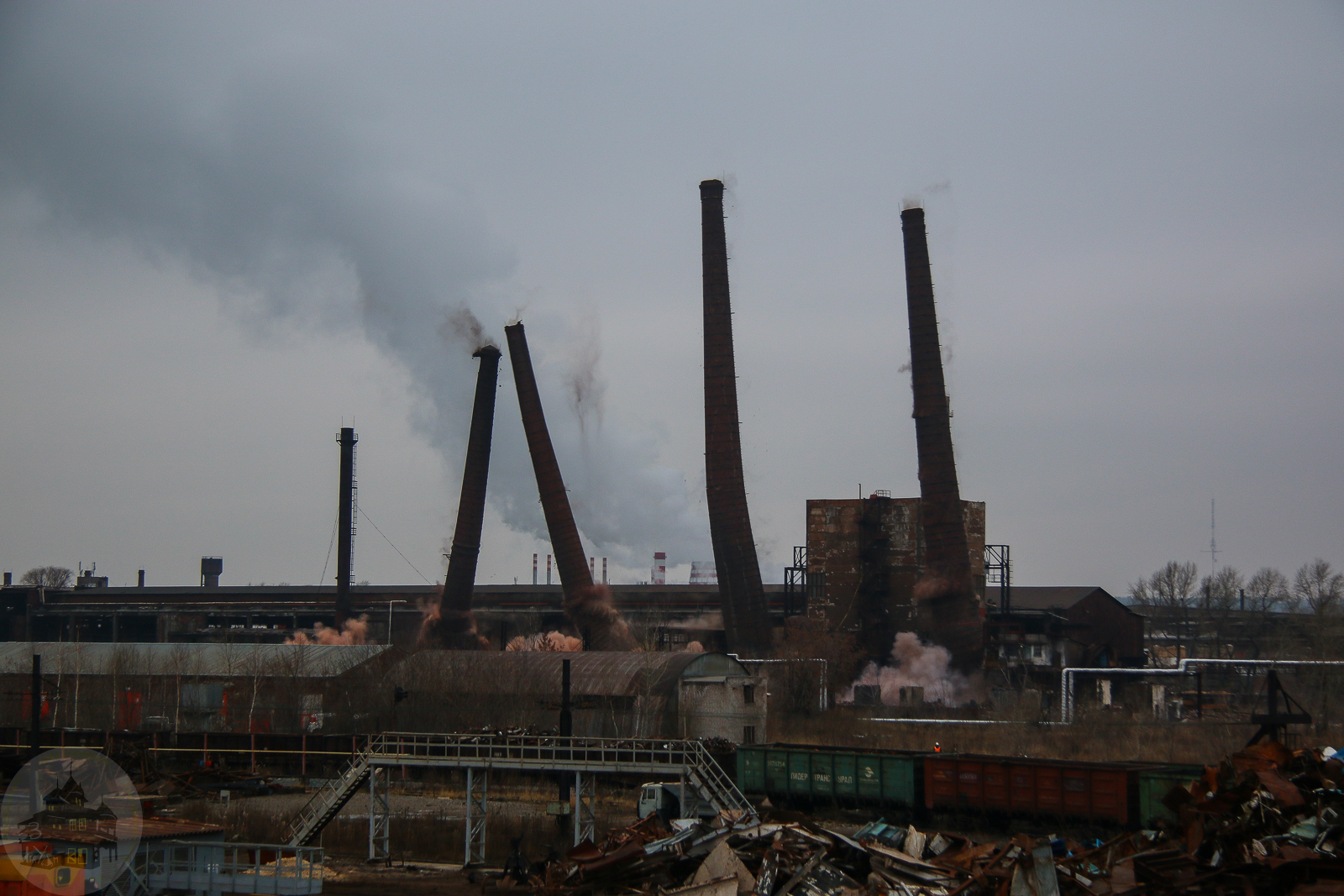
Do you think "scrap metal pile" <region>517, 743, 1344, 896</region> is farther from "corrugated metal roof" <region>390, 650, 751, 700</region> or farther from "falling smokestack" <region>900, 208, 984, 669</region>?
"falling smokestack" <region>900, 208, 984, 669</region>

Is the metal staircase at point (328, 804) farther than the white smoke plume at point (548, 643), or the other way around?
the white smoke plume at point (548, 643)

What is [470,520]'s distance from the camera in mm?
54812

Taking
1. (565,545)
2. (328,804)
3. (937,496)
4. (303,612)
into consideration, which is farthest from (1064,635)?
(303,612)

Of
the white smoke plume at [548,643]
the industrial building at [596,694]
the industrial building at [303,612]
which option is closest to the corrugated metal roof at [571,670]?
the industrial building at [596,694]

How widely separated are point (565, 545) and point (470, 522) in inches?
189

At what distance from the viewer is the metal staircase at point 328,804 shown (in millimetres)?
26609

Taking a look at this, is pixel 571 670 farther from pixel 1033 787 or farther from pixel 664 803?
pixel 1033 787

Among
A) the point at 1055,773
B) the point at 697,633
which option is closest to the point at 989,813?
the point at 1055,773

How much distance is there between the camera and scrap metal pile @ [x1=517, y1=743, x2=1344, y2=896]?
16.8 meters

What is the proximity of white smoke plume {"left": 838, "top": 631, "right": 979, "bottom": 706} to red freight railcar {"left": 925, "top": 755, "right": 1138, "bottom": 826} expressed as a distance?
2384 centimetres

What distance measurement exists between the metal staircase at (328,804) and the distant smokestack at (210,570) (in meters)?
85.3

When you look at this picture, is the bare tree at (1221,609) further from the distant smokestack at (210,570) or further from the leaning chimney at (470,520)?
the distant smokestack at (210,570)

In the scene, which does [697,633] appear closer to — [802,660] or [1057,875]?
[802,660]

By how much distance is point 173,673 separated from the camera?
4619cm
